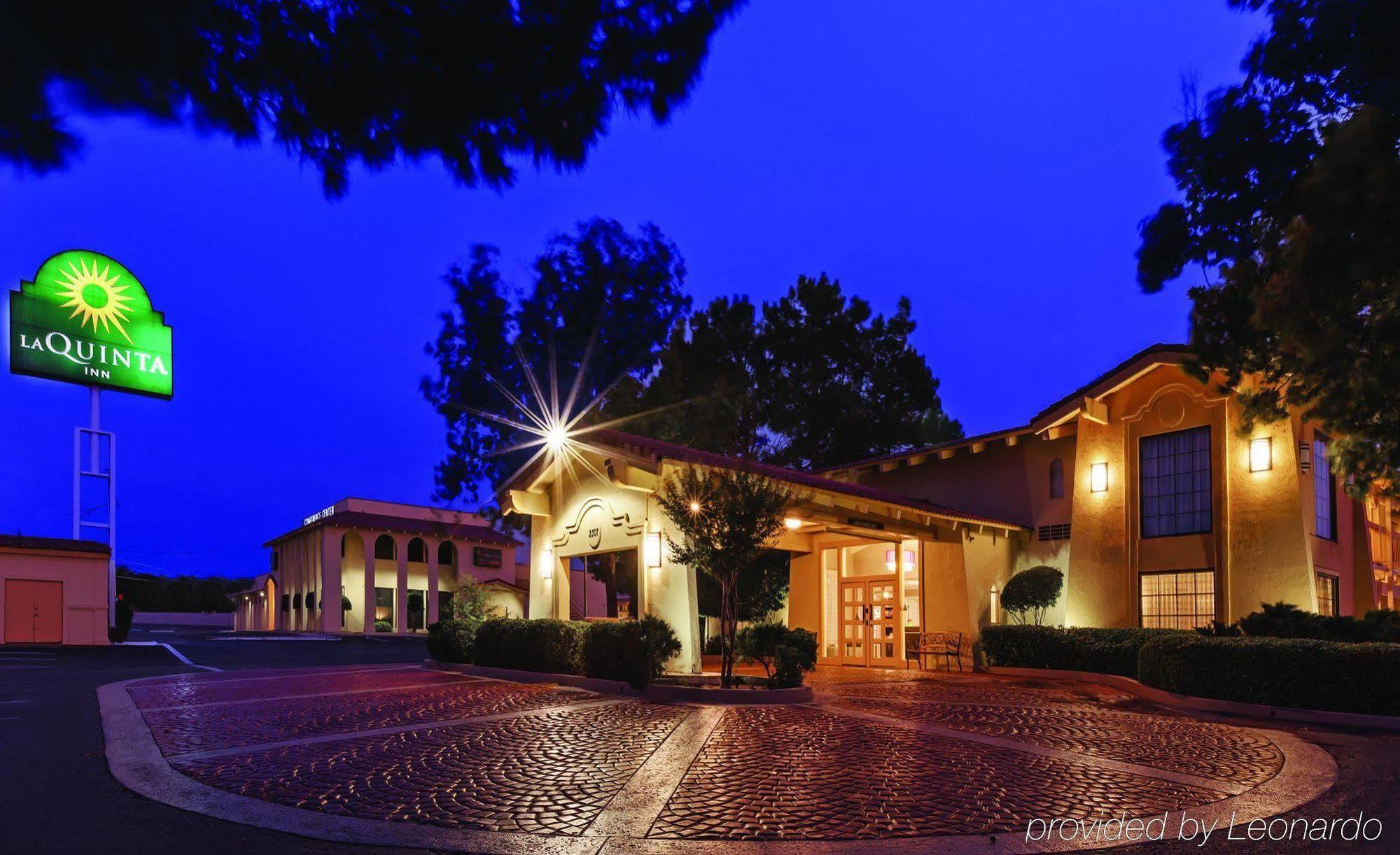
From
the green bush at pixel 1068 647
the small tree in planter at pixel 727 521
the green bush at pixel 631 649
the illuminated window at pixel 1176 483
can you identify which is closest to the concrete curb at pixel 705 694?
the green bush at pixel 631 649

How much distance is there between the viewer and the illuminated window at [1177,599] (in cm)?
1853

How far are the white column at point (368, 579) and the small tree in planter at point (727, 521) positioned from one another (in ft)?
106

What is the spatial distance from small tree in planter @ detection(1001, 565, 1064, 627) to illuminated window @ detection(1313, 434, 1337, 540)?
16.2 feet

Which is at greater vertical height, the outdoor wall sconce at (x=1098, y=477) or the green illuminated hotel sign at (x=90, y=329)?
the green illuminated hotel sign at (x=90, y=329)

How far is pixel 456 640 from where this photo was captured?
65.2 feet

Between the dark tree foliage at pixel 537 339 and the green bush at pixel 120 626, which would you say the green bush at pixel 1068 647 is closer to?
the dark tree foliage at pixel 537 339

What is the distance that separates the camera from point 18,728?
10.6 meters

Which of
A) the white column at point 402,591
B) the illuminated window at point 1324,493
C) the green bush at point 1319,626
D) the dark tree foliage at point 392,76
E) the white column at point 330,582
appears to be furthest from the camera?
the white column at point 402,591

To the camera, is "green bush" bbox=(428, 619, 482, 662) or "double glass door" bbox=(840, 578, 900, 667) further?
"double glass door" bbox=(840, 578, 900, 667)

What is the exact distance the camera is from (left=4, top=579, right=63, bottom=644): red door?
1120 inches

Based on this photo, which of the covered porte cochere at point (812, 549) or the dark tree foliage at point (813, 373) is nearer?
the covered porte cochere at point (812, 549)

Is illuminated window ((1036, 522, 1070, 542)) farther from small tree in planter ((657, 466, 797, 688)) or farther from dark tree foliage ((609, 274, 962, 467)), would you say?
dark tree foliage ((609, 274, 962, 467))

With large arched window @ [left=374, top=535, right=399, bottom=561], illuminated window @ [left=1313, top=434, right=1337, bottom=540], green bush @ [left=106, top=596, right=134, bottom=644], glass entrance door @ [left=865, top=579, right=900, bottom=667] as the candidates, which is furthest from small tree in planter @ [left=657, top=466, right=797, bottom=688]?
large arched window @ [left=374, top=535, right=399, bottom=561]

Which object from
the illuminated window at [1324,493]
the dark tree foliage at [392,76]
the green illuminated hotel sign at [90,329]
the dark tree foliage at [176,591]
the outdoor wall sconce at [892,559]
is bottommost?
the dark tree foliage at [176,591]
